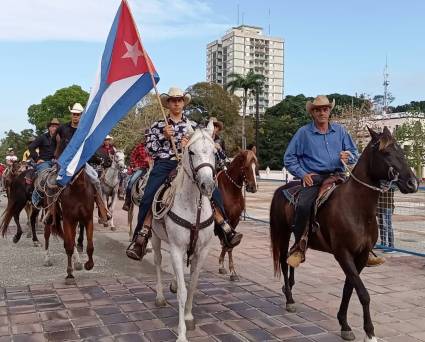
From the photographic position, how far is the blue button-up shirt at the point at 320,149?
5.67 meters

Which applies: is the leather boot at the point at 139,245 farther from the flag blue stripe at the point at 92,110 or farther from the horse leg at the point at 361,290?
the horse leg at the point at 361,290

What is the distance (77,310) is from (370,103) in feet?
142

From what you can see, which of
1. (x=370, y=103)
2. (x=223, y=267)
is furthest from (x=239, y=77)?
(x=223, y=267)

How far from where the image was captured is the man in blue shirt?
550cm

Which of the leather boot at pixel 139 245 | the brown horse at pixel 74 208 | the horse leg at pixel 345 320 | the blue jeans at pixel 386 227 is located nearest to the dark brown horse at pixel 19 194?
the brown horse at pixel 74 208

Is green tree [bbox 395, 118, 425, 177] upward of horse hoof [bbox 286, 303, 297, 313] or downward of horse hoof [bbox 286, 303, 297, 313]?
upward

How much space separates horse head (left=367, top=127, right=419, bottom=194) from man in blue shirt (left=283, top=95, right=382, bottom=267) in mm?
829

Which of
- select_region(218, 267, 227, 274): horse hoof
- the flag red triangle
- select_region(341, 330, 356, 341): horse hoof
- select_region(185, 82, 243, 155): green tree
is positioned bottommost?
select_region(218, 267, 227, 274): horse hoof

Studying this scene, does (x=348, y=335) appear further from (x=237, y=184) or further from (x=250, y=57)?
(x=250, y=57)

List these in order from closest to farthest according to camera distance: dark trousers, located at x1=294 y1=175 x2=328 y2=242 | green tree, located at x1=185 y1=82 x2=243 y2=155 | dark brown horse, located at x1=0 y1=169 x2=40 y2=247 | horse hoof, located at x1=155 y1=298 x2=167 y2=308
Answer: dark trousers, located at x1=294 y1=175 x2=328 y2=242 < horse hoof, located at x1=155 y1=298 x2=167 y2=308 < dark brown horse, located at x1=0 y1=169 x2=40 y2=247 < green tree, located at x1=185 y1=82 x2=243 y2=155

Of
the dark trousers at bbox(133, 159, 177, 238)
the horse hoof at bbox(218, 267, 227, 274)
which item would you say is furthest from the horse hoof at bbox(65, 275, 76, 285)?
the horse hoof at bbox(218, 267, 227, 274)

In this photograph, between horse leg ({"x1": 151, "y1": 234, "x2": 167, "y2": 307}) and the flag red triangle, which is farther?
the flag red triangle

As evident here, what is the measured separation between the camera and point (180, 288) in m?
4.89

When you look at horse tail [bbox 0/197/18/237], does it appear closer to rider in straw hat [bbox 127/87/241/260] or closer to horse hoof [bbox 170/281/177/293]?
horse hoof [bbox 170/281/177/293]
